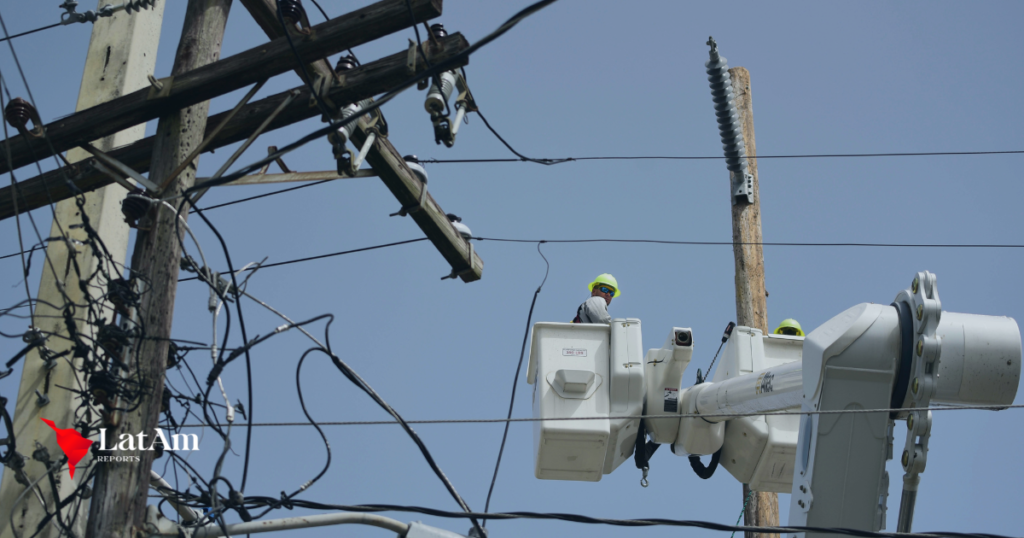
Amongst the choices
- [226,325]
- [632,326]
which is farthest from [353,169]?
[632,326]

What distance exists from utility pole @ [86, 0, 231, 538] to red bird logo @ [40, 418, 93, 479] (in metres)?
1.46

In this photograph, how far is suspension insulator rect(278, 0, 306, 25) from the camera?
5.59 metres

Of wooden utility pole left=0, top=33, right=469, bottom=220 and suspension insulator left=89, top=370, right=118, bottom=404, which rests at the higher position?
wooden utility pole left=0, top=33, right=469, bottom=220

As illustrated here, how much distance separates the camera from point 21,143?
6199mm

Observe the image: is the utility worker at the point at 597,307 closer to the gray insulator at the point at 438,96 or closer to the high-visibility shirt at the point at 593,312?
the high-visibility shirt at the point at 593,312

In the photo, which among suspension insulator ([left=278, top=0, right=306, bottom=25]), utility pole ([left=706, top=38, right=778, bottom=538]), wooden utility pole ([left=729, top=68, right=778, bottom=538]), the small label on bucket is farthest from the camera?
utility pole ([left=706, top=38, right=778, bottom=538])

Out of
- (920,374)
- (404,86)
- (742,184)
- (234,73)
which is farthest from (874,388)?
(742,184)

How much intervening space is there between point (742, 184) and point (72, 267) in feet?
21.0

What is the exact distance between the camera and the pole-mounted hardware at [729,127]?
32.5 ft

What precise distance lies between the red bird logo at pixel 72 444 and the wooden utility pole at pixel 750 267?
554cm

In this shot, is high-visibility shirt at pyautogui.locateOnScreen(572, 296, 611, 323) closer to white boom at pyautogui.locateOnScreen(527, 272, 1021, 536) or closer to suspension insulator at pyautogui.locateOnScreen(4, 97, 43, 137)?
white boom at pyautogui.locateOnScreen(527, 272, 1021, 536)

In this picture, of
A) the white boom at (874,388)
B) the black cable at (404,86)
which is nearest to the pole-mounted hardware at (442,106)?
the black cable at (404,86)

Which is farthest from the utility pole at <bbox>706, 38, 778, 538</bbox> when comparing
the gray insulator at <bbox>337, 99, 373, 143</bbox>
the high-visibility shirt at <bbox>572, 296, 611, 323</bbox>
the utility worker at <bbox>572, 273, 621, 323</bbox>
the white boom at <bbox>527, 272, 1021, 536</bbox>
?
the gray insulator at <bbox>337, 99, 373, 143</bbox>

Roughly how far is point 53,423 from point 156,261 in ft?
5.77
